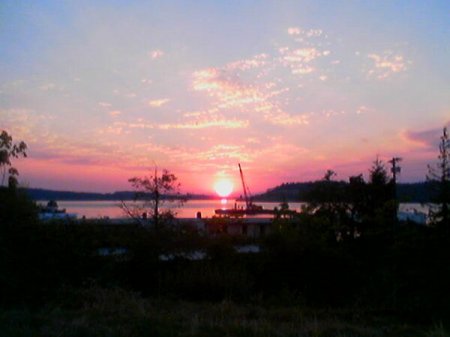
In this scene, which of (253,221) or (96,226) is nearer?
(96,226)

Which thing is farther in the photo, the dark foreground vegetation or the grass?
the dark foreground vegetation

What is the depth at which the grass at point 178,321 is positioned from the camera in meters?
8.48

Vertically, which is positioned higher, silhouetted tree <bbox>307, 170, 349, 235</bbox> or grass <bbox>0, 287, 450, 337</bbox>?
silhouetted tree <bbox>307, 170, 349, 235</bbox>

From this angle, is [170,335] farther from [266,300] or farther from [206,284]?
[206,284]

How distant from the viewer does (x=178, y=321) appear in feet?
30.8

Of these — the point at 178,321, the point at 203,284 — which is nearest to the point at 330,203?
the point at 203,284

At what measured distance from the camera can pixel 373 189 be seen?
3903cm

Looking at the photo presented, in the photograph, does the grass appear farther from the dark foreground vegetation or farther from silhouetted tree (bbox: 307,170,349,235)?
silhouetted tree (bbox: 307,170,349,235)

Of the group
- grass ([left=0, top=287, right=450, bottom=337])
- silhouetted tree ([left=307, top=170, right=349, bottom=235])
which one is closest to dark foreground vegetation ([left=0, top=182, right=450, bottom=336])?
grass ([left=0, top=287, right=450, bottom=337])

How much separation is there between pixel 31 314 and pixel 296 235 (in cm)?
1350

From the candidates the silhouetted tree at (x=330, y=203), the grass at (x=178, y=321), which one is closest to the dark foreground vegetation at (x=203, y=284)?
the grass at (x=178, y=321)

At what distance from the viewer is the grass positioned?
848 centimetres

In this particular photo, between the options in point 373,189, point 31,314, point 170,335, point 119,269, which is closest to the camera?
point 170,335

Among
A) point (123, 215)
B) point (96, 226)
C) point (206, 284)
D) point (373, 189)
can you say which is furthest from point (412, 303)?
point (373, 189)
